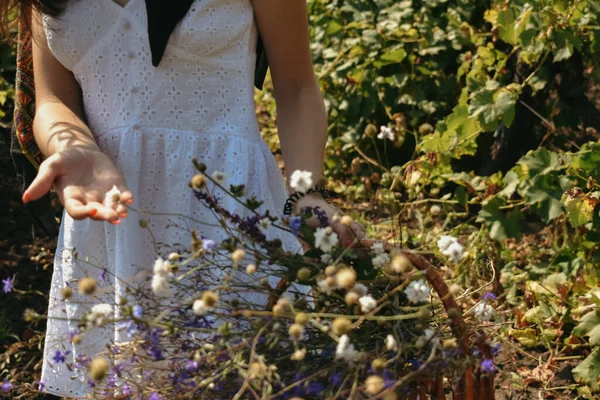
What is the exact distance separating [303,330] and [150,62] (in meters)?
0.61

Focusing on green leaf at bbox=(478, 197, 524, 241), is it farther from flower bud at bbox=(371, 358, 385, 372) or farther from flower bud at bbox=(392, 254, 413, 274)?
flower bud at bbox=(371, 358, 385, 372)

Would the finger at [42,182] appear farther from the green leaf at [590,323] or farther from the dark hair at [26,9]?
the green leaf at [590,323]

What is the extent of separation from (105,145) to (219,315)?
534mm

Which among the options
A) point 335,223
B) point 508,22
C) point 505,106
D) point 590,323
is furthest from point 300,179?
point 508,22

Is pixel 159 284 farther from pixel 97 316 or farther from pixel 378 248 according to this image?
pixel 378 248

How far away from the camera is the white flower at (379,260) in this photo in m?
1.19

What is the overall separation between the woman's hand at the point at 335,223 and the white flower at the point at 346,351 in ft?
0.48

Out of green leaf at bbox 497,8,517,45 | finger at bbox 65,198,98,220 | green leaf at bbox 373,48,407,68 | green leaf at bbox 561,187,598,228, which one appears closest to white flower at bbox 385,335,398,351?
finger at bbox 65,198,98,220

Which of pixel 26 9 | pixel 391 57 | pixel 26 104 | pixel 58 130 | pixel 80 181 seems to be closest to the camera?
pixel 80 181

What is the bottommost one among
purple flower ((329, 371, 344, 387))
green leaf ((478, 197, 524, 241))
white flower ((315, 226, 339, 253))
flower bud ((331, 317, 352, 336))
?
green leaf ((478, 197, 524, 241))

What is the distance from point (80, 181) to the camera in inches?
53.7

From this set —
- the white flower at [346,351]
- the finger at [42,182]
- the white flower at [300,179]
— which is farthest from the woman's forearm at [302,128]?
the white flower at [346,351]

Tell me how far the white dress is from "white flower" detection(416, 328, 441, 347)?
0.49 m

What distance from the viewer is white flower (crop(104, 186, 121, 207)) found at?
1.23 meters
